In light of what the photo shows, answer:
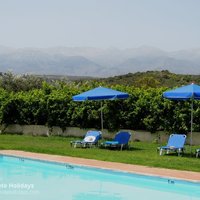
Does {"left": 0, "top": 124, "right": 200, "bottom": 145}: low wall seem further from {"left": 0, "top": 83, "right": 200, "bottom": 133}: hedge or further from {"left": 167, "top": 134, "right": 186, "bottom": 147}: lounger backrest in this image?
{"left": 167, "top": 134, "right": 186, "bottom": 147}: lounger backrest

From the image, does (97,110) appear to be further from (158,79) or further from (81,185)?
(158,79)

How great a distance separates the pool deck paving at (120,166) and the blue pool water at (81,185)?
18 cm

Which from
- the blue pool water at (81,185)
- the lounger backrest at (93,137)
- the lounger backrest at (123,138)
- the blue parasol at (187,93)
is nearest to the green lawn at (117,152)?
the lounger backrest at (123,138)

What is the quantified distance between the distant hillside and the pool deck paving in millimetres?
35460

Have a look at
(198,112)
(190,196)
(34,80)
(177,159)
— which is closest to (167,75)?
(34,80)

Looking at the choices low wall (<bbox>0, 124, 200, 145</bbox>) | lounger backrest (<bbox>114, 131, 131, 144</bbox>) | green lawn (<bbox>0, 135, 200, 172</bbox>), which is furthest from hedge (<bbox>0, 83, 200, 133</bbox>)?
lounger backrest (<bbox>114, 131, 131, 144</bbox>)

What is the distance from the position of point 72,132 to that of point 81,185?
417 inches

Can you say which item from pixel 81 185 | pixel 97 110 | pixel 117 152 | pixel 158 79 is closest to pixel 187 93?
pixel 117 152

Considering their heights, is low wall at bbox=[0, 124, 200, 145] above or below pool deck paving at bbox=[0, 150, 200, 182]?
above

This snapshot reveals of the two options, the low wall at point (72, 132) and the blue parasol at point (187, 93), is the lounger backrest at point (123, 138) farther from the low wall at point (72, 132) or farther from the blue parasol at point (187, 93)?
the low wall at point (72, 132)

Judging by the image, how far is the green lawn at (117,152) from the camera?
1379cm

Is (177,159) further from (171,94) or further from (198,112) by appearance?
(198,112)

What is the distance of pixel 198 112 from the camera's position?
62.1ft

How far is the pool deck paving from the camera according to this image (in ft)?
38.5
